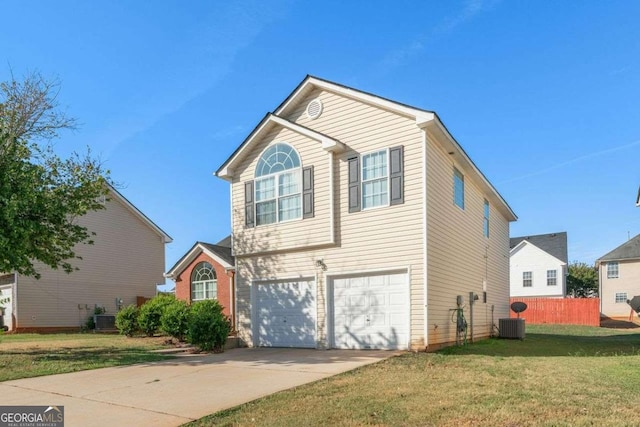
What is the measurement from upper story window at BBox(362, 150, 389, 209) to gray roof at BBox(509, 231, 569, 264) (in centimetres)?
3006

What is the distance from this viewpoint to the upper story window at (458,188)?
46.1 feet

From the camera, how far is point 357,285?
12516 mm

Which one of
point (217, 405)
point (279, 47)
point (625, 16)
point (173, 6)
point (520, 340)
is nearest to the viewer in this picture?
point (217, 405)

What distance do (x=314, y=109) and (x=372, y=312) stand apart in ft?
20.0

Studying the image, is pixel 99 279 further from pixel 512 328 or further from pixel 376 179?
pixel 512 328

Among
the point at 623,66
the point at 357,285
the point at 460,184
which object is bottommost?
the point at 357,285

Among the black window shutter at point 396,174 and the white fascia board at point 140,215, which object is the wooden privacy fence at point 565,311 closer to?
the black window shutter at point 396,174

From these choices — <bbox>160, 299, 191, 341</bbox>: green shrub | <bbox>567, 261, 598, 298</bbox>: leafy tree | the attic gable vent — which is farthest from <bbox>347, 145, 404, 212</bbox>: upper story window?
<bbox>567, 261, 598, 298</bbox>: leafy tree

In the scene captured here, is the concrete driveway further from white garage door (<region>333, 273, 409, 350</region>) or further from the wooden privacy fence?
the wooden privacy fence

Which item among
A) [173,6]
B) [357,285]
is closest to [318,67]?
[173,6]

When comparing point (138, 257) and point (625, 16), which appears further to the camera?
point (138, 257)

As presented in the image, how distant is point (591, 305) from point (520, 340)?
14424mm

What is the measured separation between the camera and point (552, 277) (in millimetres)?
36875

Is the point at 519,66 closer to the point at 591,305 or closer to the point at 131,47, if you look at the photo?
the point at 131,47
